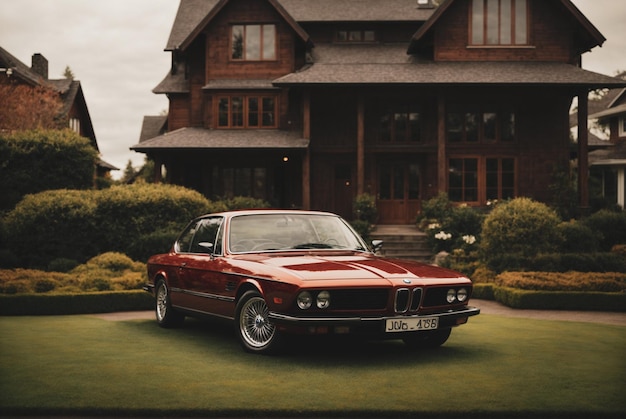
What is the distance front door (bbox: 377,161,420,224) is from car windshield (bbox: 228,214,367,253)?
18677 millimetres

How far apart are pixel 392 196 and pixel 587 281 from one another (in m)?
13.9

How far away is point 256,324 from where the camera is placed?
7.60 metres

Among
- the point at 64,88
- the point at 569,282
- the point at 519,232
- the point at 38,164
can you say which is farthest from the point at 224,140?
the point at 64,88

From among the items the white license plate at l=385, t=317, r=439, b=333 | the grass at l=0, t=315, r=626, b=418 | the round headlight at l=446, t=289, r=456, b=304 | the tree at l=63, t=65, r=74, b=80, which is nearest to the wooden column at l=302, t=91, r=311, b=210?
the grass at l=0, t=315, r=626, b=418

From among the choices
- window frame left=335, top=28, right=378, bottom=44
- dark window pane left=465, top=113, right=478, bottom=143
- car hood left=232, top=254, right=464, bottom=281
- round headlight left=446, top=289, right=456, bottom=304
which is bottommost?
round headlight left=446, top=289, right=456, bottom=304

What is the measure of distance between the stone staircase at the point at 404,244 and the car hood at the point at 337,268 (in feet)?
45.1

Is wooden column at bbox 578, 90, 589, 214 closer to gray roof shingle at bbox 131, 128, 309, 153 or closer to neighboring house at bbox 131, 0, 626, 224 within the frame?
neighboring house at bbox 131, 0, 626, 224

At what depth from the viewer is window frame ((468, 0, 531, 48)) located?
26.8 metres

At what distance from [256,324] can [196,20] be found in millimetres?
27600

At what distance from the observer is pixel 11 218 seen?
60.1ft

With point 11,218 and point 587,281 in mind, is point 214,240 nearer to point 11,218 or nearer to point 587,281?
point 587,281

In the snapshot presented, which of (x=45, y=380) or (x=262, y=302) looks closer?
(x=45, y=380)

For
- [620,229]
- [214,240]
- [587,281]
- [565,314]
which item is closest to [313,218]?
[214,240]

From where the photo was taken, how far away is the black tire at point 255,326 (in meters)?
7.34
